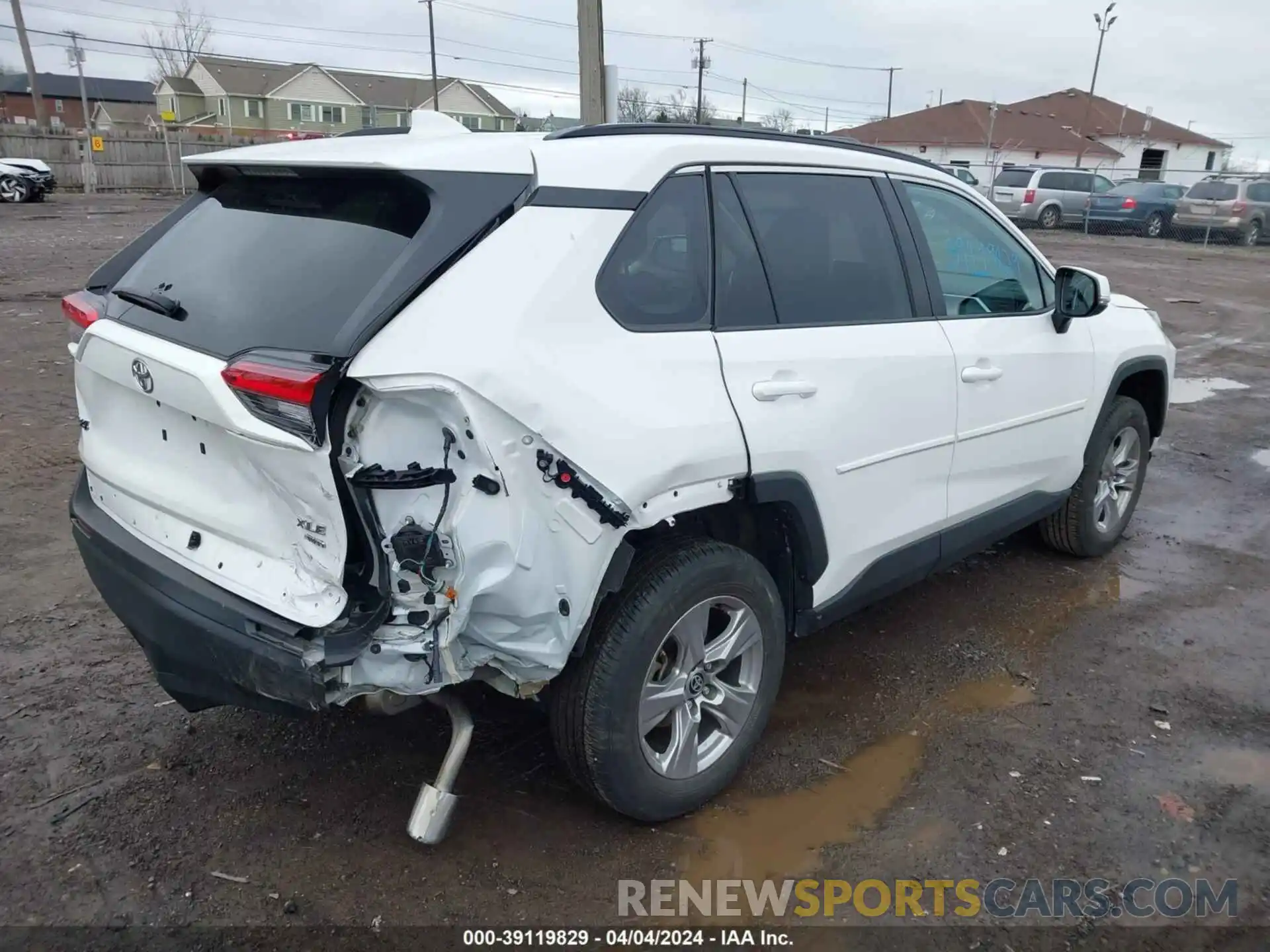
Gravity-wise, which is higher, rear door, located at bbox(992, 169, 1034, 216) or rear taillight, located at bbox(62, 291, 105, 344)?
rear taillight, located at bbox(62, 291, 105, 344)

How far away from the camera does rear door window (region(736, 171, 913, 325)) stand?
321 centimetres

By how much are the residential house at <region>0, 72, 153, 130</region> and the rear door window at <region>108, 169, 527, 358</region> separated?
8573 cm

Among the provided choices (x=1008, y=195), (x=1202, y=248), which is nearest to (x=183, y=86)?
(x=1008, y=195)

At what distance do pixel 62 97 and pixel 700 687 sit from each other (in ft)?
299

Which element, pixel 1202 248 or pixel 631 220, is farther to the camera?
pixel 1202 248

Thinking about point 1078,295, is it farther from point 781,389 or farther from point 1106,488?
point 781,389

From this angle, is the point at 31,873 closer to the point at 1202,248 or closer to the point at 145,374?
the point at 145,374

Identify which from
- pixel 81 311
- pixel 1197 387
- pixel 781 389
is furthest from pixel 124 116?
pixel 781 389

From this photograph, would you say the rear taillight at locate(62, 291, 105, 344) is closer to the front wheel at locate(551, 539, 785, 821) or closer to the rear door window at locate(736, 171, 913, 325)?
the front wheel at locate(551, 539, 785, 821)

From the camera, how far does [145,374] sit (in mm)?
2732

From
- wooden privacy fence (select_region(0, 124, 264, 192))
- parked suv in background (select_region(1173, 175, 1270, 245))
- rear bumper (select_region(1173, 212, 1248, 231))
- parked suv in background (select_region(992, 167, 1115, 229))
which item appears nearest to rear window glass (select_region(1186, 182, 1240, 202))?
parked suv in background (select_region(1173, 175, 1270, 245))

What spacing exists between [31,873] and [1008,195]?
28.3m

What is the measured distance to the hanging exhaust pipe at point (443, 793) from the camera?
2.71m

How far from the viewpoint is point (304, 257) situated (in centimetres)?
271
